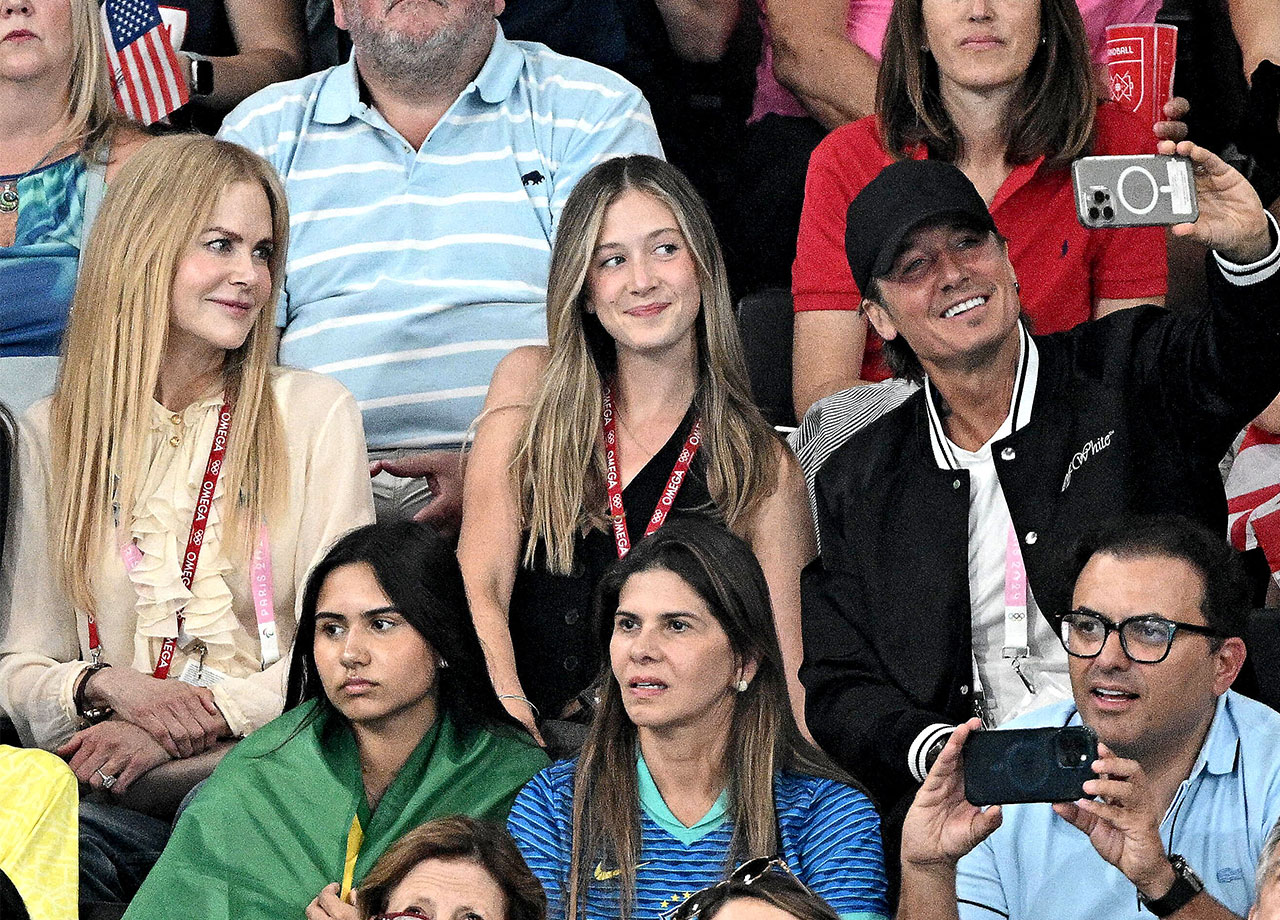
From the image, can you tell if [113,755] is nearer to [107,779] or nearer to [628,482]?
[107,779]

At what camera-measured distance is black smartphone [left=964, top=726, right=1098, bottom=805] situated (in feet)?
7.38

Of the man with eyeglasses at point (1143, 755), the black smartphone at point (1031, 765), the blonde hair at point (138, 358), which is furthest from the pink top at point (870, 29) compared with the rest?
the black smartphone at point (1031, 765)

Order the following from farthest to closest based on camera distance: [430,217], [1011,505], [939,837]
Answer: [430,217], [1011,505], [939,837]

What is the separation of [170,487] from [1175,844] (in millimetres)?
1671

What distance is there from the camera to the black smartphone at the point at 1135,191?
2.50 m

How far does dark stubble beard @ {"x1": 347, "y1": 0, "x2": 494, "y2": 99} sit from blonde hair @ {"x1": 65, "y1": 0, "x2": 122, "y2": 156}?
521 millimetres

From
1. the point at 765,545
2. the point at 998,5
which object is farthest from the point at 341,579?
the point at 998,5

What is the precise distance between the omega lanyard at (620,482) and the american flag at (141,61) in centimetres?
129

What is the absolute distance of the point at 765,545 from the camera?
3.12 m

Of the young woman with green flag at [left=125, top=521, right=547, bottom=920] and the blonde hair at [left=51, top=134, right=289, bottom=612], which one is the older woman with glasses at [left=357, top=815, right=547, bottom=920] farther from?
the blonde hair at [left=51, top=134, right=289, bottom=612]

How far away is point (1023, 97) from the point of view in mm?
3471

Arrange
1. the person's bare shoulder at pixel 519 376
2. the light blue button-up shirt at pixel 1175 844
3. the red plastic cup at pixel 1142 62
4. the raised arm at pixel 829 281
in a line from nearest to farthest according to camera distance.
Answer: the light blue button-up shirt at pixel 1175 844 → the person's bare shoulder at pixel 519 376 → the raised arm at pixel 829 281 → the red plastic cup at pixel 1142 62

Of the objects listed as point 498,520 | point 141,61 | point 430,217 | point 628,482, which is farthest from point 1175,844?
point 141,61

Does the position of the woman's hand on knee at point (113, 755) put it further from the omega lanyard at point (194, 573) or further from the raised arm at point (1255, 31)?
the raised arm at point (1255, 31)
